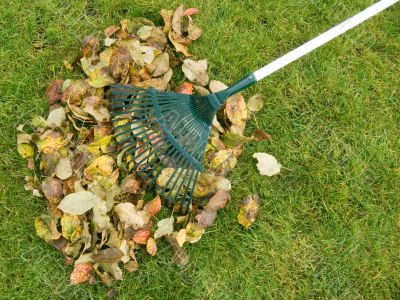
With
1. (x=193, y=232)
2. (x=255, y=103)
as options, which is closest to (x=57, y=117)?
(x=193, y=232)

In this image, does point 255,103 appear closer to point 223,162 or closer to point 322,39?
point 223,162

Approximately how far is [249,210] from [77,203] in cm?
82

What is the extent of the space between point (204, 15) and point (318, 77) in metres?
0.71

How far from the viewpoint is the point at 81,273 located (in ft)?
7.14

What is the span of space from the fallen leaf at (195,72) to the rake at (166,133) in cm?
25

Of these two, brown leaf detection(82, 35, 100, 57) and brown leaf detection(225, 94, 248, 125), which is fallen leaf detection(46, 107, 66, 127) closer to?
brown leaf detection(82, 35, 100, 57)

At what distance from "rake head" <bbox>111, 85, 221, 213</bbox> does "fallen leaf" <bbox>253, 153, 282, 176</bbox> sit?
1.21 ft

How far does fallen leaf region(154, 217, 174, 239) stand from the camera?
226cm

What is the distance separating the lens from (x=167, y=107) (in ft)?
7.32

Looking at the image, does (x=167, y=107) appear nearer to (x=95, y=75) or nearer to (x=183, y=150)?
(x=183, y=150)

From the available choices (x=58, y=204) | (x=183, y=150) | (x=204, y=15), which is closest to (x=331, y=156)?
(x=183, y=150)

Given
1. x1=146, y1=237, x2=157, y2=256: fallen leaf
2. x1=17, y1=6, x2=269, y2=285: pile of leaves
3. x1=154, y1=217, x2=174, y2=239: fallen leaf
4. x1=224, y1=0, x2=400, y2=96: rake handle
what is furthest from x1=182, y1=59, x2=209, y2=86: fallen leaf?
x1=146, y1=237, x2=157, y2=256: fallen leaf

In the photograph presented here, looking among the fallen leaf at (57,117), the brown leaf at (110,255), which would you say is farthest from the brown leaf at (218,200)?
the fallen leaf at (57,117)

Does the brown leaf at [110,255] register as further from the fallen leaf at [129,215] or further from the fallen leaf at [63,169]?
the fallen leaf at [63,169]
